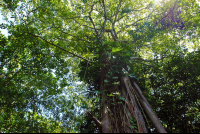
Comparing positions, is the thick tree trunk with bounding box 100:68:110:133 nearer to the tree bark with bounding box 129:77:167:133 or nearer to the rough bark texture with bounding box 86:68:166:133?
the rough bark texture with bounding box 86:68:166:133

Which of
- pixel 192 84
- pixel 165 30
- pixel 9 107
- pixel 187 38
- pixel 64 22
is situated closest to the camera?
pixel 192 84

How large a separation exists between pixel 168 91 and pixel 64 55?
4.40 meters

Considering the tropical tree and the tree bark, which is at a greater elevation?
the tropical tree

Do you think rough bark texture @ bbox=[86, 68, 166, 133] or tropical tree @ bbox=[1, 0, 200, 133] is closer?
rough bark texture @ bbox=[86, 68, 166, 133]

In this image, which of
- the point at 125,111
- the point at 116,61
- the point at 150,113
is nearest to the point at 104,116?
the point at 125,111

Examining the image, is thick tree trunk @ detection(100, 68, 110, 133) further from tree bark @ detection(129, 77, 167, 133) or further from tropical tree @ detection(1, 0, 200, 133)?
tree bark @ detection(129, 77, 167, 133)

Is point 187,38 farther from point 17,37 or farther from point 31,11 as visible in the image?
point 17,37

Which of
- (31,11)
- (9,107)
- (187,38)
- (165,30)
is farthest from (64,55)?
(187,38)

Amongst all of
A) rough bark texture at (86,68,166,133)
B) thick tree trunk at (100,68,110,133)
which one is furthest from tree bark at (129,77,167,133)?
thick tree trunk at (100,68,110,133)

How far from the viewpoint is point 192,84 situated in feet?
13.3

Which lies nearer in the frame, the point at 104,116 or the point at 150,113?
the point at 104,116

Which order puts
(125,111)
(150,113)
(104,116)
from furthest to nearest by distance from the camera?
(125,111)
(150,113)
(104,116)

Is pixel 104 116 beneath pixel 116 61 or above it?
beneath

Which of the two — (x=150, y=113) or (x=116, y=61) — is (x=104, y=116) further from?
(x=116, y=61)
